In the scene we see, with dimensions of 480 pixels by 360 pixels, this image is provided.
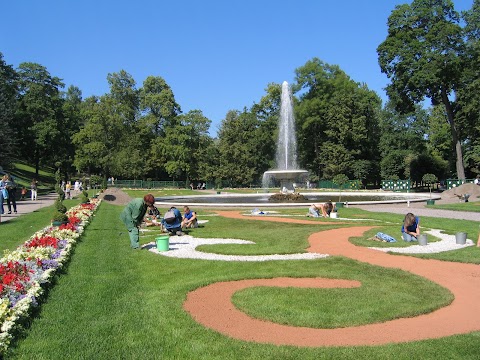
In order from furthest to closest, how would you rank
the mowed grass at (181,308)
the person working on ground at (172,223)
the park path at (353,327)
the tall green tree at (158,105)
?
the tall green tree at (158,105) → the person working on ground at (172,223) → the park path at (353,327) → the mowed grass at (181,308)

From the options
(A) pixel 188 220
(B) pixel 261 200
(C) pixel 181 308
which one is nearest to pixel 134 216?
(A) pixel 188 220

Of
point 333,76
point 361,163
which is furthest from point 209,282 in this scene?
point 333,76

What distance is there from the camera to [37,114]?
215 ft

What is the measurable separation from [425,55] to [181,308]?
2011 inches

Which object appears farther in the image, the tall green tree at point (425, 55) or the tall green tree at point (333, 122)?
the tall green tree at point (333, 122)

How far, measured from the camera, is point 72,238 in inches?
511

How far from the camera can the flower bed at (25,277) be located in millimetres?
5781

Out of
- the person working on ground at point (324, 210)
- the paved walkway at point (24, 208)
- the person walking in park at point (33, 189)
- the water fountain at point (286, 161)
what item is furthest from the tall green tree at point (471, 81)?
the person walking in park at point (33, 189)

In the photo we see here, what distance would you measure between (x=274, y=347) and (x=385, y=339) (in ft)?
4.93

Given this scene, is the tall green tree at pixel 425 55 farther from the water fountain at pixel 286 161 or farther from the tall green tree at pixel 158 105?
the tall green tree at pixel 158 105

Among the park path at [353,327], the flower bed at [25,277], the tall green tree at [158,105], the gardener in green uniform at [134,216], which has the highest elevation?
the tall green tree at [158,105]

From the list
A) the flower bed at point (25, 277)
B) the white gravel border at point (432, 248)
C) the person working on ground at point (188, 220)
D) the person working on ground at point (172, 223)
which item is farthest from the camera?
the person working on ground at point (188, 220)

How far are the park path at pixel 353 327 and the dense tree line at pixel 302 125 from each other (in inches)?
1803

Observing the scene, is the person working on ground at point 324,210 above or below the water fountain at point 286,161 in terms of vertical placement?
below
